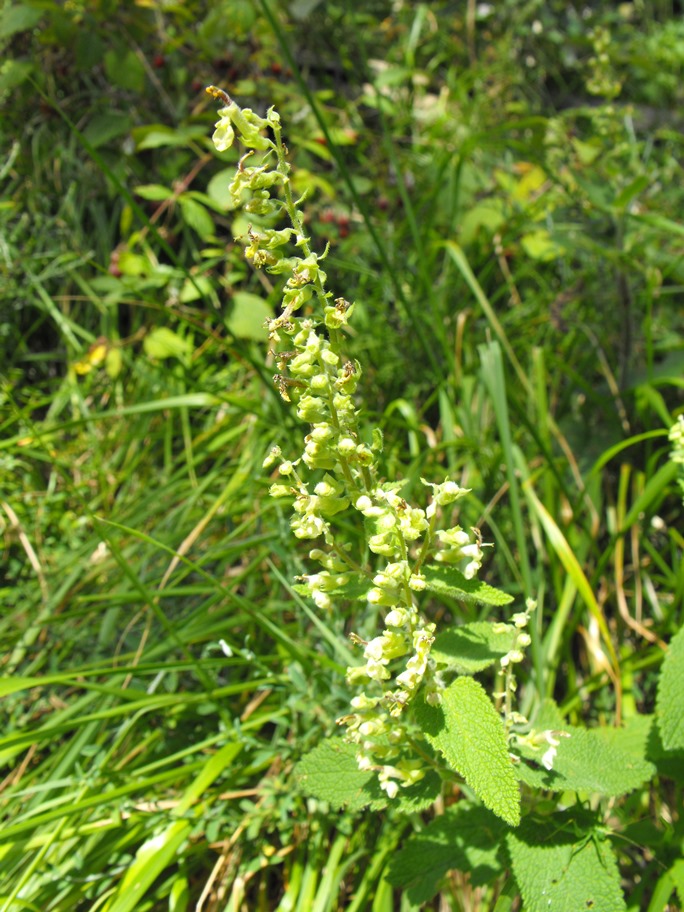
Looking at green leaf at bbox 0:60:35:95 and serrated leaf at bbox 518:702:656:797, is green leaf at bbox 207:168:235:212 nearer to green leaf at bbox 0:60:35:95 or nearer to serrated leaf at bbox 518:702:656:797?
green leaf at bbox 0:60:35:95

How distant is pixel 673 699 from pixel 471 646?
334 mm

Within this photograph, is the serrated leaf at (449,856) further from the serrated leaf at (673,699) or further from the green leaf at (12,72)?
the green leaf at (12,72)

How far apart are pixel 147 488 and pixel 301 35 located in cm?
231

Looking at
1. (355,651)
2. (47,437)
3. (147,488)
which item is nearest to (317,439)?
(355,651)

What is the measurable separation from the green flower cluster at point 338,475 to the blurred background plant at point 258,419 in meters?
0.42

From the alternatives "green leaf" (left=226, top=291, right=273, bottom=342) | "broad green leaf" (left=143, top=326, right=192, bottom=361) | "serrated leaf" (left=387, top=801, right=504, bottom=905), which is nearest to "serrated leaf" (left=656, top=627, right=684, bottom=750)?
"serrated leaf" (left=387, top=801, right=504, bottom=905)

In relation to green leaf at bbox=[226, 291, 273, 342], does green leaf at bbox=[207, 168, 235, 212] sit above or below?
above

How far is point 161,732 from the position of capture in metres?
1.74

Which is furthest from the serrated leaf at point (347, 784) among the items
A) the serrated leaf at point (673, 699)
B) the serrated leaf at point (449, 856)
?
the serrated leaf at point (673, 699)

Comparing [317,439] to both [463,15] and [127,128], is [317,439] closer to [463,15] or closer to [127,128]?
[127,128]

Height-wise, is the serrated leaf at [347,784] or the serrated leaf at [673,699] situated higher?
the serrated leaf at [673,699]

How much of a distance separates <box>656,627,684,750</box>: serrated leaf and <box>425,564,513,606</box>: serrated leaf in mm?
330

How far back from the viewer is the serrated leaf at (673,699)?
115 centimetres

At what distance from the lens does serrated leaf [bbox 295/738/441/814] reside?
1.13 metres
